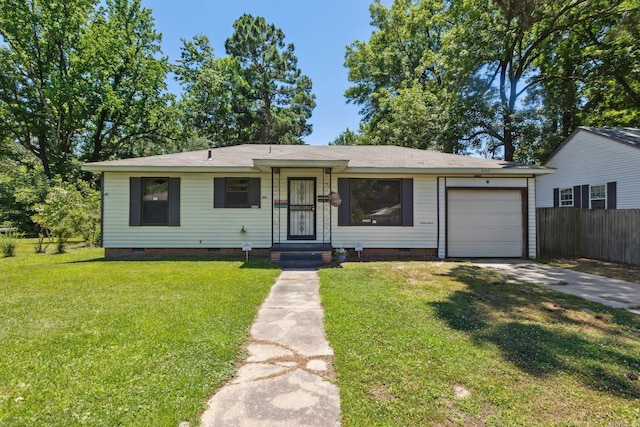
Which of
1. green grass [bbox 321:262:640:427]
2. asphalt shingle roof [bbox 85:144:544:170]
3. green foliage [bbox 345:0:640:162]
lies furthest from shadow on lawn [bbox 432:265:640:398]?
green foliage [bbox 345:0:640:162]

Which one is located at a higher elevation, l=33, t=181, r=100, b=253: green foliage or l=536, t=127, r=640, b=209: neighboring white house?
l=536, t=127, r=640, b=209: neighboring white house

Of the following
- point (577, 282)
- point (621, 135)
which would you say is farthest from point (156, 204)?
point (621, 135)

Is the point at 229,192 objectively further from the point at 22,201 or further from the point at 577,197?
the point at 22,201

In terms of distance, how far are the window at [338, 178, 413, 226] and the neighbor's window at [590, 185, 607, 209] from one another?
8.27 m

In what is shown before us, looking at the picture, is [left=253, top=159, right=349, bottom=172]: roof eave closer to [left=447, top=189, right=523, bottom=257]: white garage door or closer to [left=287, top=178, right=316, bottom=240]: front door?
[left=287, top=178, right=316, bottom=240]: front door

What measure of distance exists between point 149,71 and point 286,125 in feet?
34.0

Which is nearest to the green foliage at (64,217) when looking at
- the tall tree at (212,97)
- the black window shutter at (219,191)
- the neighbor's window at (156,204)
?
the neighbor's window at (156,204)

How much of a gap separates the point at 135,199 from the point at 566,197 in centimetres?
1658

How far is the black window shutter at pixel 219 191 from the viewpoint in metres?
9.48

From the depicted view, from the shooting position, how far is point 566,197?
13719mm

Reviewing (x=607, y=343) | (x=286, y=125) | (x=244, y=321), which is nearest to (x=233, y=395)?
(x=244, y=321)

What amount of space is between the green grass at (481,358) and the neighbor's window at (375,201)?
4.27 meters

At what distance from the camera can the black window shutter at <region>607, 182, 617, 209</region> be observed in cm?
1148

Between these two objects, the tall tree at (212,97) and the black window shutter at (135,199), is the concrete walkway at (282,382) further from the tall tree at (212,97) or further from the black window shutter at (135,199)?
the tall tree at (212,97)
